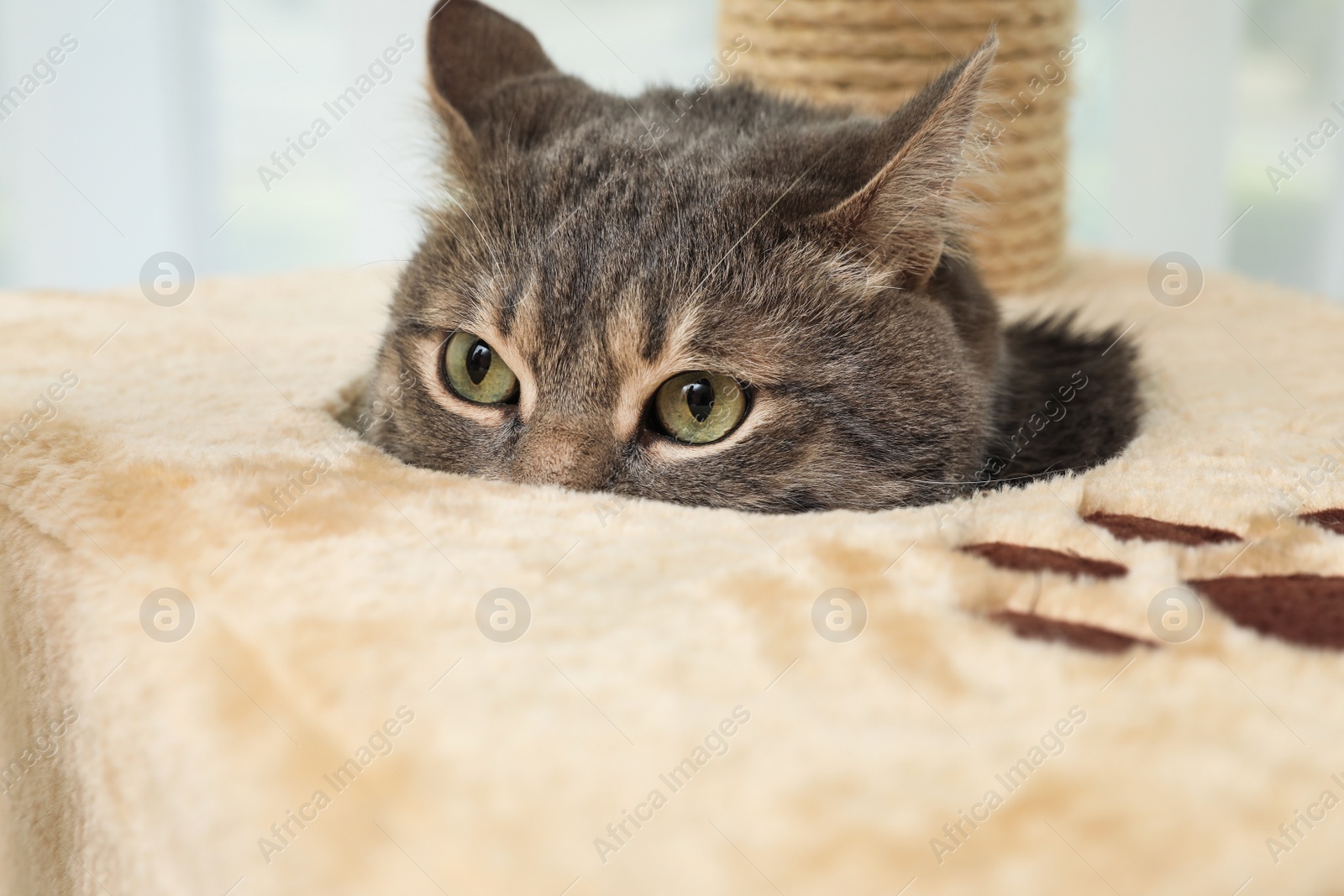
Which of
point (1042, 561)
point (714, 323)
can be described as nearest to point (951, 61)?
point (714, 323)

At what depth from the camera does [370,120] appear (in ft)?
11.2

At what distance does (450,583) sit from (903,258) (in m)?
0.63

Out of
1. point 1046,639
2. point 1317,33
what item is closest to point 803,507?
point 1046,639

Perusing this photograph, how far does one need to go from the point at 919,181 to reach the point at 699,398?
0.31 m

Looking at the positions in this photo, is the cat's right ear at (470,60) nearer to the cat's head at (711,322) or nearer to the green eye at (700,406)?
the cat's head at (711,322)

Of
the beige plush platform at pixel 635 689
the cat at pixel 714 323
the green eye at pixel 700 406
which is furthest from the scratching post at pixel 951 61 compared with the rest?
the beige plush platform at pixel 635 689

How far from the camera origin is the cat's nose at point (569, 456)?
1072 millimetres

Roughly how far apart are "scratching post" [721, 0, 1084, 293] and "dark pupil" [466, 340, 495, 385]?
36.6 inches

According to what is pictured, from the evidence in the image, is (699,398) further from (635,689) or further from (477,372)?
(635,689)

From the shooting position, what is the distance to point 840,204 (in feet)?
3.66

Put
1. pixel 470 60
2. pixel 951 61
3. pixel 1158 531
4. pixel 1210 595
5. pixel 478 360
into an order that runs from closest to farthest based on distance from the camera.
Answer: pixel 1210 595, pixel 1158 531, pixel 478 360, pixel 470 60, pixel 951 61

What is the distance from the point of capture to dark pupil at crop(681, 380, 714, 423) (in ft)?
3.61

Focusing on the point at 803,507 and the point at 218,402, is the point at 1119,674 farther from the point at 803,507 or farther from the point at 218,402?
the point at 218,402

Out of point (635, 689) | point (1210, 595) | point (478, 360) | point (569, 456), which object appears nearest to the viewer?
point (635, 689)
